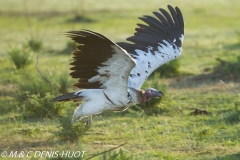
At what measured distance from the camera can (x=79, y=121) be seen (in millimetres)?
7109

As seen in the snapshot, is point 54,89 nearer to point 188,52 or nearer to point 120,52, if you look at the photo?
point 120,52

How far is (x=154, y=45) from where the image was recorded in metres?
8.20

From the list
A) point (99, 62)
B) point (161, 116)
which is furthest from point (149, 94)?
point (161, 116)

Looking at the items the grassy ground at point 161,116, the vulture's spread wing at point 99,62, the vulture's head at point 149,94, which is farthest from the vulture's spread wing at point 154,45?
the grassy ground at point 161,116

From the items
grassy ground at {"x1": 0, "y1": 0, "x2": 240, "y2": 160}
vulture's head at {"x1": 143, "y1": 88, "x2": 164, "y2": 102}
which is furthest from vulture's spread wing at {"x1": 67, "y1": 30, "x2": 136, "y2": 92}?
grassy ground at {"x1": 0, "y1": 0, "x2": 240, "y2": 160}

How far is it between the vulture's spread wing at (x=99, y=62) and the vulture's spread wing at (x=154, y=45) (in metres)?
0.58

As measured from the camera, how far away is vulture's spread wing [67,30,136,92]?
6.01m

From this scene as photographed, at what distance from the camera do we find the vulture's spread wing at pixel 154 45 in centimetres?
751

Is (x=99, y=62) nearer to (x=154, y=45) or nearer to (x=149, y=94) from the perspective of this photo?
(x=149, y=94)

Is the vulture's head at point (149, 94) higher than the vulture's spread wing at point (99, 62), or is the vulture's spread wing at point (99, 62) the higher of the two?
the vulture's spread wing at point (99, 62)

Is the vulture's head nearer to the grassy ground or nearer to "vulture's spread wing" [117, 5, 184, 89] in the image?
"vulture's spread wing" [117, 5, 184, 89]

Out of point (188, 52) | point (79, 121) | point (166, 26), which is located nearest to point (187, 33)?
point (188, 52)

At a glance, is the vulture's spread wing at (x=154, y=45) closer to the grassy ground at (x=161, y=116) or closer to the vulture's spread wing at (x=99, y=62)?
the vulture's spread wing at (x=99, y=62)

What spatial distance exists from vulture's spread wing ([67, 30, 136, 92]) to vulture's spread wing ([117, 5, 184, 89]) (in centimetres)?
58
